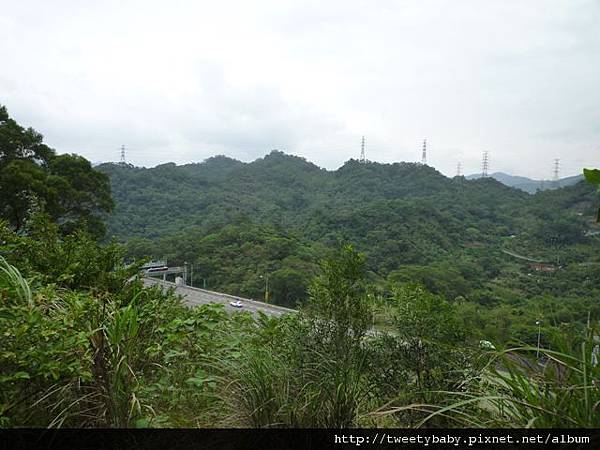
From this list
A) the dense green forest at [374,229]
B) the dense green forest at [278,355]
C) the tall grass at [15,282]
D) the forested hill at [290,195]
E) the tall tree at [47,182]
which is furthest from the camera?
the forested hill at [290,195]

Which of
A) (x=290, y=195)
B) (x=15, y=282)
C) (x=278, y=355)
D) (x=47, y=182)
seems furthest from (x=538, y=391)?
(x=290, y=195)

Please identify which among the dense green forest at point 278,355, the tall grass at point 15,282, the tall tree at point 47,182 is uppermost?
the tall tree at point 47,182

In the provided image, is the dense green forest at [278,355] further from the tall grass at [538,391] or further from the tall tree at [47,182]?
the tall tree at [47,182]

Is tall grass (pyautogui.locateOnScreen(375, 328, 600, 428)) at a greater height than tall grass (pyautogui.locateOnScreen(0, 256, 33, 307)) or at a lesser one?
lesser

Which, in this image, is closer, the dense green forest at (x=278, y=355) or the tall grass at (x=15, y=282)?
the dense green forest at (x=278, y=355)

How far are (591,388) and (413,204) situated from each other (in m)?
47.5

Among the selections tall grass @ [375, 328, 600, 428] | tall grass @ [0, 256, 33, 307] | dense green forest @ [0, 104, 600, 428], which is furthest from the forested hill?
tall grass @ [375, 328, 600, 428]

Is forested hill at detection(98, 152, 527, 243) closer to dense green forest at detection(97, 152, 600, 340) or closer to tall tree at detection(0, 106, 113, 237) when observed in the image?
dense green forest at detection(97, 152, 600, 340)

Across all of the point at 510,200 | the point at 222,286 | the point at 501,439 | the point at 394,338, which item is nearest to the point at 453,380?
the point at 394,338

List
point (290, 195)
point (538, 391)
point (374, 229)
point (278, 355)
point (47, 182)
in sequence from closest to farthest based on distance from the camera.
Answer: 1. point (538, 391)
2. point (278, 355)
3. point (47, 182)
4. point (374, 229)
5. point (290, 195)

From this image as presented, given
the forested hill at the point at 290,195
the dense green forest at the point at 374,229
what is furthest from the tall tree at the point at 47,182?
the forested hill at the point at 290,195

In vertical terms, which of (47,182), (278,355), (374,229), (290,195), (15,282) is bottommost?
(278,355)

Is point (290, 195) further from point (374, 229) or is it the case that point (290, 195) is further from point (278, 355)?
point (278, 355)

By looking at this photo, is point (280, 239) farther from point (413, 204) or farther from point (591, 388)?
point (591, 388)
